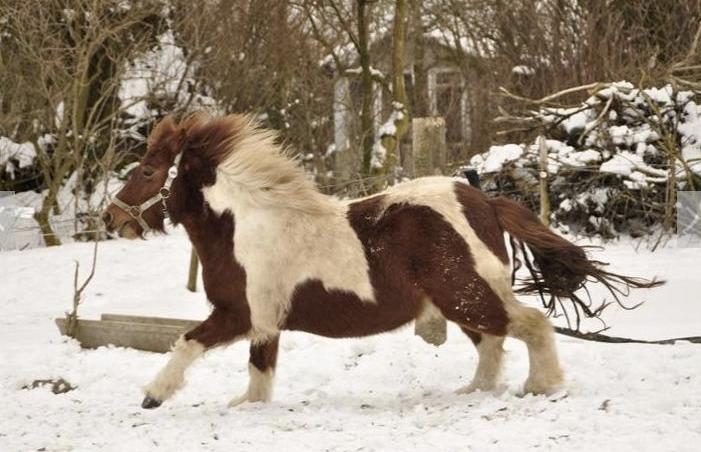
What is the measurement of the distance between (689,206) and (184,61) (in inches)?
356

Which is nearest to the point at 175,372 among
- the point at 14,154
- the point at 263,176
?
the point at 263,176

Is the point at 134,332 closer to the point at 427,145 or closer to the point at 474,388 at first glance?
the point at 427,145

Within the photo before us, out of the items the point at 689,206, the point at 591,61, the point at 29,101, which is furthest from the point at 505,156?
the point at 29,101

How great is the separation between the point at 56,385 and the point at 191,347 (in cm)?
157

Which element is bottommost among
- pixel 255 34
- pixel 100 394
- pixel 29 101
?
pixel 100 394

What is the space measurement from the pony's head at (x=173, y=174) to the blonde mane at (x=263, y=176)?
0.04m

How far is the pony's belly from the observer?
5137 millimetres

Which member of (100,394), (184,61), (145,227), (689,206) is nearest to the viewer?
(145,227)

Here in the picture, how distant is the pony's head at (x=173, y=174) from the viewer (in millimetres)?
5566

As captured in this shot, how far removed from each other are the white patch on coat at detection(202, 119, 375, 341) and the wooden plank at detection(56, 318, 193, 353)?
202cm

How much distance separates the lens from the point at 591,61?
14234 mm

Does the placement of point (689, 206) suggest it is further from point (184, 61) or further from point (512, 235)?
point (184, 61)

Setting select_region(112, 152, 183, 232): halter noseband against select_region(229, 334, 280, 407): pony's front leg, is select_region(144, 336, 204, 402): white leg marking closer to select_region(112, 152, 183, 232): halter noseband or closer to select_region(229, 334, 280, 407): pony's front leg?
select_region(229, 334, 280, 407): pony's front leg

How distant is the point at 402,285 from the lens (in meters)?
5.10
